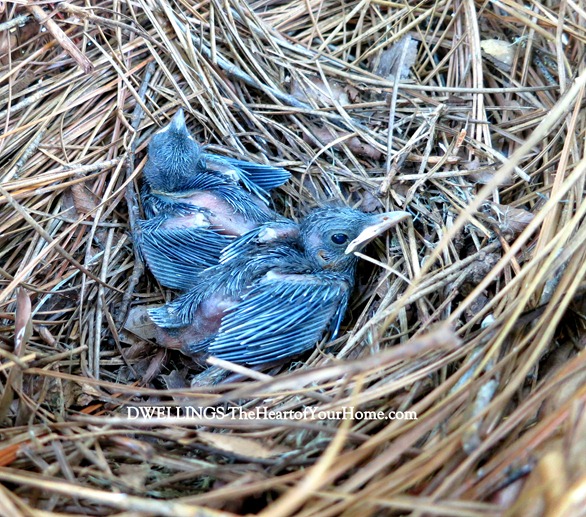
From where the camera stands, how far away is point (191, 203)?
207cm

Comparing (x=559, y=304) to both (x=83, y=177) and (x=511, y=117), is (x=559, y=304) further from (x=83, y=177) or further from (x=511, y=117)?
(x=83, y=177)

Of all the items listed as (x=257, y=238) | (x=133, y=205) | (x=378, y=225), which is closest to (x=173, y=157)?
(x=133, y=205)

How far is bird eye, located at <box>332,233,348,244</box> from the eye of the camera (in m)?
1.89

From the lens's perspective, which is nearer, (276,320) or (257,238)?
(276,320)

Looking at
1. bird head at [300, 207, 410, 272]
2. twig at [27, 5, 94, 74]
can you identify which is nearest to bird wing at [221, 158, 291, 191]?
bird head at [300, 207, 410, 272]

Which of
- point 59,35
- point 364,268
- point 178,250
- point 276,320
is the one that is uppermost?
point 59,35

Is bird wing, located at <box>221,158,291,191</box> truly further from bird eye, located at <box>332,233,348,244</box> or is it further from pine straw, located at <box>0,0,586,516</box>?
bird eye, located at <box>332,233,348,244</box>

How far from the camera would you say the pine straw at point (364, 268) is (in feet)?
3.82

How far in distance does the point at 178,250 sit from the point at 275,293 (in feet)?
1.30

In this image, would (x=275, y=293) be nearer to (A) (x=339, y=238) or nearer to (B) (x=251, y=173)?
(A) (x=339, y=238)

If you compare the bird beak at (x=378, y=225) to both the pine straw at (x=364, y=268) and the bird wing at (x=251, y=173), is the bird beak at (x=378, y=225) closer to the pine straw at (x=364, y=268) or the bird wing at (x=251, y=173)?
the pine straw at (x=364, y=268)

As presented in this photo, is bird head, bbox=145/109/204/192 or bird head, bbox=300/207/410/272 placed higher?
bird head, bbox=145/109/204/192

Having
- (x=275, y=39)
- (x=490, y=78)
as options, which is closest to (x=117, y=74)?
(x=275, y=39)

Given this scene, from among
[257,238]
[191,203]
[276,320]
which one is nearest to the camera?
[276,320]
